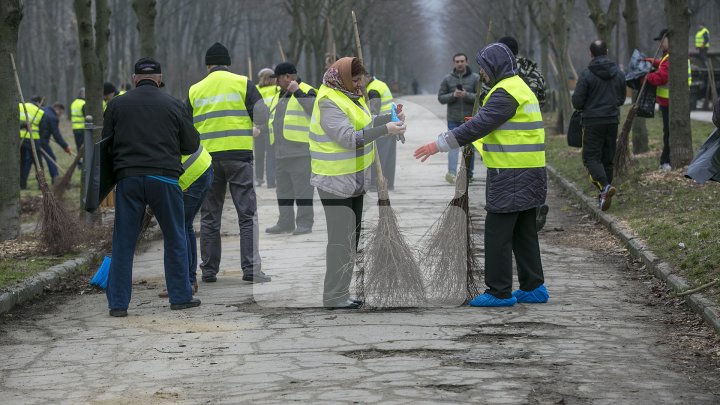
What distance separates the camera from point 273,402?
566 centimetres

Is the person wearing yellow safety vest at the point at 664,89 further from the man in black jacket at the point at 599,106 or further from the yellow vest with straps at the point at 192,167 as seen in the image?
the yellow vest with straps at the point at 192,167

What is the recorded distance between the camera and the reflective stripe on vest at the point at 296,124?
1248 cm

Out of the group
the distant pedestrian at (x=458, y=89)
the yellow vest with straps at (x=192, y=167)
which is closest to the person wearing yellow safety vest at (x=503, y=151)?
the yellow vest with straps at (x=192, y=167)

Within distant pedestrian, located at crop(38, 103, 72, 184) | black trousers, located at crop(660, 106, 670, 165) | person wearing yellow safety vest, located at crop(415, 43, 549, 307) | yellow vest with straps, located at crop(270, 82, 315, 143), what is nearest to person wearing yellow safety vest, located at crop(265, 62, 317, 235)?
yellow vest with straps, located at crop(270, 82, 315, 143)

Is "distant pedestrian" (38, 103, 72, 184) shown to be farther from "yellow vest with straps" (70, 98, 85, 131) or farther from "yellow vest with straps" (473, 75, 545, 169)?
"yellow vest with straps" (473, 75, 545, 169)

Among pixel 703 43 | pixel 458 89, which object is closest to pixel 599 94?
pixel 458 89

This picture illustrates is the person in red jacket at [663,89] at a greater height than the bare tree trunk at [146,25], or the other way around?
the bare tree trunk at [146,25]

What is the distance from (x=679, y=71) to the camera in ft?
48.0

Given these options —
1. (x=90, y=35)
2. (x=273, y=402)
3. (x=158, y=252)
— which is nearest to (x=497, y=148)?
(x=273, y=402)

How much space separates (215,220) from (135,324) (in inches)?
77.3

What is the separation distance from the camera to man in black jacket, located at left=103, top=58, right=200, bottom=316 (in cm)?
819

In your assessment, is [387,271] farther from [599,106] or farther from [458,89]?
[458,89]

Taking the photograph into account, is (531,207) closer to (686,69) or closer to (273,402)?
(273,402)

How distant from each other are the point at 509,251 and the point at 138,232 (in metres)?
2.67
